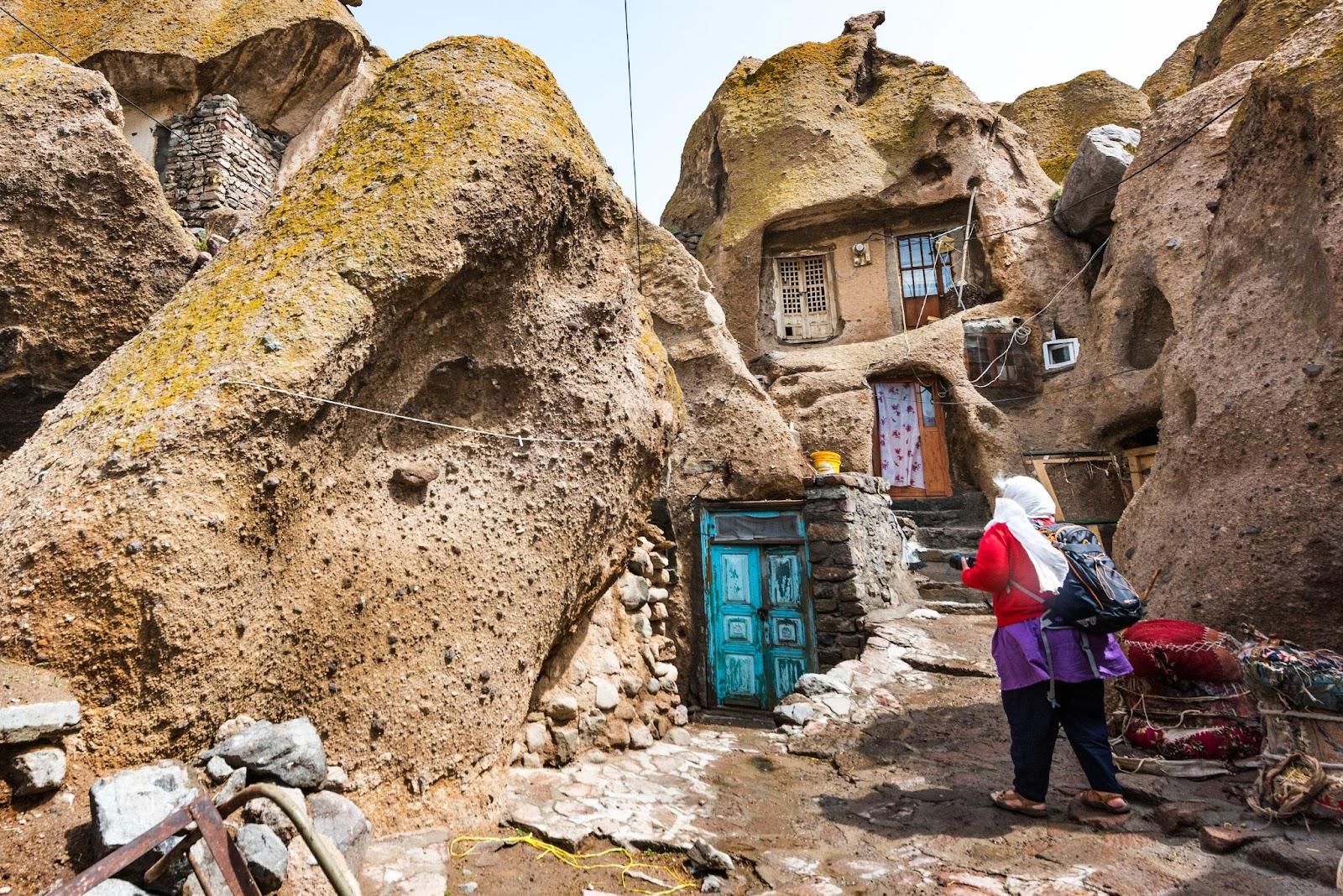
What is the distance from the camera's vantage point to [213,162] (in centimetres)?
898

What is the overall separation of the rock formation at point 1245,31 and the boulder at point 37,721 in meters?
15.6

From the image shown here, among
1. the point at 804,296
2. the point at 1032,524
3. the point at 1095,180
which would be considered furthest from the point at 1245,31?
the point at 1032,524

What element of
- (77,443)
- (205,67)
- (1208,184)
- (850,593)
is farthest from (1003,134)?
(77,443)

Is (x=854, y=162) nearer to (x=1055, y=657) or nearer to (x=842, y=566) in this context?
(x=842, y=566)

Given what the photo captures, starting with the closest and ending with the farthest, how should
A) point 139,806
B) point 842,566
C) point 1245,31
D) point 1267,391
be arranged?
point 139,806
point 1267,391
point 842,566
point 1245,31

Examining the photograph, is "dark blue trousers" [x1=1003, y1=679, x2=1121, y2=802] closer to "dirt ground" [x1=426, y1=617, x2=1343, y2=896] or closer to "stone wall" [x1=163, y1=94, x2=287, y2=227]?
"dirt ground" [x1=426, y1=617, x2=1343, y2=896]

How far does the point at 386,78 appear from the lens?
11.9 ft

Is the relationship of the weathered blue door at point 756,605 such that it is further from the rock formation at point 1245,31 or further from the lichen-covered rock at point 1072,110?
the lichen-covered rock at point 1072,110

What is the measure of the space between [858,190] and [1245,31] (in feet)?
22.1

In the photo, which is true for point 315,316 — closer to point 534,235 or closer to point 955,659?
point 534,235

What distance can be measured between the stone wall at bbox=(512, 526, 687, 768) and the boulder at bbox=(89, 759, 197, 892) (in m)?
1.95

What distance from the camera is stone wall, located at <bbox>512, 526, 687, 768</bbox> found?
13.1ft

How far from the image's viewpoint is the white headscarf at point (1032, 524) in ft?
11.1

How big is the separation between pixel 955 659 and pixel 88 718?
6.42m
